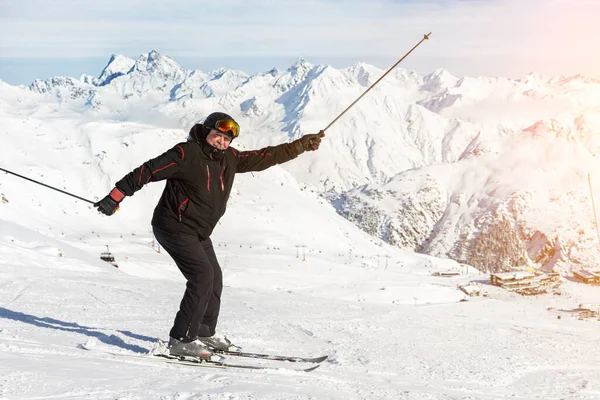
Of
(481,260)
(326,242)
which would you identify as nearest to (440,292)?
(326,242)

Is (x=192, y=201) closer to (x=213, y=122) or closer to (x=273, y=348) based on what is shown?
(x=213, y=122)

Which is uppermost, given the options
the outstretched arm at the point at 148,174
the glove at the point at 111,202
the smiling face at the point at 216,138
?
the smiling face at the point at 216,138

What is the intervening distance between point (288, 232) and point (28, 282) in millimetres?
49425

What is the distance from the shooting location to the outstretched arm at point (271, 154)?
7219mm

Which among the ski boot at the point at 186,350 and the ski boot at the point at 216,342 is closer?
the ski boot at the point at 186,350

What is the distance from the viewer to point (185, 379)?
567 centimetres

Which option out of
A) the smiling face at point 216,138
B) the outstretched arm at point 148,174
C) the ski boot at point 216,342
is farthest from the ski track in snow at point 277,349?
the smiling face at point 216,138

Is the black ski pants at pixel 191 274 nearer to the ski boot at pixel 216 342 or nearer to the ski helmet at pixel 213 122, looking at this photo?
the ski boot at pixel 216 342

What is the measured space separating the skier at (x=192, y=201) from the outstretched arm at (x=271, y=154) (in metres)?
0.23

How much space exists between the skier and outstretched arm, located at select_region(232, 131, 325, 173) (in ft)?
0.77

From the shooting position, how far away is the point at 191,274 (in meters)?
6.68

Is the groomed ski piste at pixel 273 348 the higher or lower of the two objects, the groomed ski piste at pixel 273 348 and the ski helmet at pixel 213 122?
the lower

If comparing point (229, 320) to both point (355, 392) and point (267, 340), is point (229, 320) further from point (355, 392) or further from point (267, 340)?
point (355, 392)

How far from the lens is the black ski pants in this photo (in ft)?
21.6
